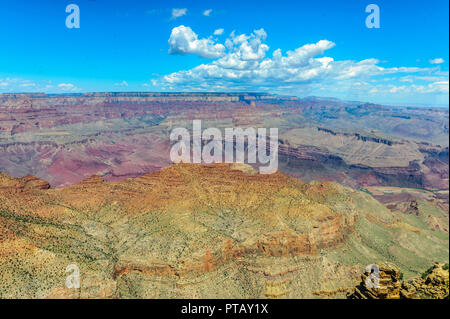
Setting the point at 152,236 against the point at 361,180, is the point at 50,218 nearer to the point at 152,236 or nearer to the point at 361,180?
the point at 152,236

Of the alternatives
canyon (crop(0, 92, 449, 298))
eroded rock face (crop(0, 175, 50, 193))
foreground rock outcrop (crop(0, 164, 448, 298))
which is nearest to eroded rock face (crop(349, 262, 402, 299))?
canyon (crop(0, 92, 449, 298))

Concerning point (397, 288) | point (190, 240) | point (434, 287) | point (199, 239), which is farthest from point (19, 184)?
point (434, 287)

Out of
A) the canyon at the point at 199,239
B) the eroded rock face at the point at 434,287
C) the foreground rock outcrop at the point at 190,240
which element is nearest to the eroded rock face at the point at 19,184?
the canyon at the point at 199,239

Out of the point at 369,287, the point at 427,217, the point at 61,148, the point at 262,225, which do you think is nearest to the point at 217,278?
Result: the point at 262,225

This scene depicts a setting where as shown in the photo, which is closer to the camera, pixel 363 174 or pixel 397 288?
pixel 397 288

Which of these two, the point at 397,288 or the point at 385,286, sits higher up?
the point at 385,286

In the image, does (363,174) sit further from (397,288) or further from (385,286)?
(385,286)

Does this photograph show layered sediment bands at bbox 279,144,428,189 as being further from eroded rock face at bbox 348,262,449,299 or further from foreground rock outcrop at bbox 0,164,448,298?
eroded rock face at bbox 348,262,449,299

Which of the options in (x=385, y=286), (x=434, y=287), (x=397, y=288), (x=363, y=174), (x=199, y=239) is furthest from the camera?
(x=363, y=174)

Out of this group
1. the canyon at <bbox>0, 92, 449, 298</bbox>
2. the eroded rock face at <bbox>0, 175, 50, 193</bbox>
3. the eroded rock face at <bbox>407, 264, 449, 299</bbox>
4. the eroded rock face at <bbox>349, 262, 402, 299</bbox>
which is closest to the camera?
the eroded rock face at <bbox>349, 262, 402, 299</bbox>

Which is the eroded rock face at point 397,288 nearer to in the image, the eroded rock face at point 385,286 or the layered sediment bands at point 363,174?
the eroded rock face at point 385,286

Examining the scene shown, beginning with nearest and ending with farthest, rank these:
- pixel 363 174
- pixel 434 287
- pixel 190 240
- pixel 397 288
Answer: pixel 397 288
pixel 434 287
pixel 190 240
pixel 363 174
